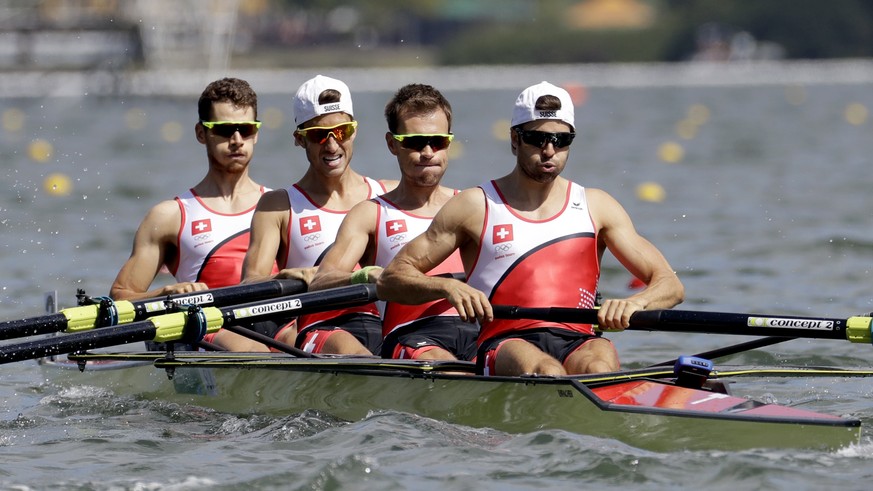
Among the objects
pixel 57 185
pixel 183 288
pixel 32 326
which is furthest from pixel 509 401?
pixel 57 185

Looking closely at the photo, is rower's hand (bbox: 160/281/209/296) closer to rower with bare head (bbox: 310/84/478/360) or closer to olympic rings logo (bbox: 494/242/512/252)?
rower with bare head (bbox: 310/84/478/360)

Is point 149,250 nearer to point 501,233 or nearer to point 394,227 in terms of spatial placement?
point 394,227

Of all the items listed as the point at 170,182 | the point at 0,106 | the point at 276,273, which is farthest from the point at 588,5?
the point at 276,273

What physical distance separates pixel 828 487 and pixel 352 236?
9.10ft

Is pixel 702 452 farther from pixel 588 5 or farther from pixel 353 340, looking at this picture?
pixel 588 5

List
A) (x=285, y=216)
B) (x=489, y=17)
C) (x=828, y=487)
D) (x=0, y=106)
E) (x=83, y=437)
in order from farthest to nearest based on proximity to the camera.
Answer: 1. (x=489, y=17)
2. (x=0, y=106)
3. (x=285, y=216)
4. (x=83, y=437)
5. (x=828, y=487)

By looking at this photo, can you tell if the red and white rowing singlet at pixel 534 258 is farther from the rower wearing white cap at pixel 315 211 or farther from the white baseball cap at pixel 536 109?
the rower wearing white cap at pixel 315 211

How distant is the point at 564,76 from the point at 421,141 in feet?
169

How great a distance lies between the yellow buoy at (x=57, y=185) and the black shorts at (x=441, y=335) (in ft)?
42.3

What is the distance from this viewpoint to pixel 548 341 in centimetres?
637

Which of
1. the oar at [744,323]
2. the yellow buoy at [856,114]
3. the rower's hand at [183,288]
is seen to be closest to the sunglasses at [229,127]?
the rower's hand at [183,288]

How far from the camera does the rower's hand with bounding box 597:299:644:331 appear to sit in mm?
6059

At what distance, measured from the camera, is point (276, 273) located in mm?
7777

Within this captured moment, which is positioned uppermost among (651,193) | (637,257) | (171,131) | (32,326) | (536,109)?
(171,131)
